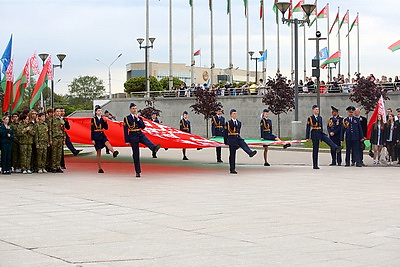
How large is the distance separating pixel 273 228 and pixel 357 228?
113cm

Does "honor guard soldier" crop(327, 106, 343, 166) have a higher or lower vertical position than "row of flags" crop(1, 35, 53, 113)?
lower

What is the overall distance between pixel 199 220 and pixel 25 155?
973 cm

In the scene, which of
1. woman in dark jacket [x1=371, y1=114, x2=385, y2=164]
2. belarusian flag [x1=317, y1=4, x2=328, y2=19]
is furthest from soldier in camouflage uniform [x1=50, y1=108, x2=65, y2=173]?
belarusian flag [x1=317, y1=4, x2=328, y2=19]

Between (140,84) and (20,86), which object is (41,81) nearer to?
(20,86)

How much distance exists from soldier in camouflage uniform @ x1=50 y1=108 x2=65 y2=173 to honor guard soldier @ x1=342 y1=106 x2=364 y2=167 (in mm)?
8886

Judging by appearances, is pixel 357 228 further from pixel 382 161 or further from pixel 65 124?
pixel 382 161

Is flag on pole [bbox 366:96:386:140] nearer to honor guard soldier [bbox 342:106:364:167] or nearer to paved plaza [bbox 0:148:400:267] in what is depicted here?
honor guard soldier [bbox 342:106:364:167]

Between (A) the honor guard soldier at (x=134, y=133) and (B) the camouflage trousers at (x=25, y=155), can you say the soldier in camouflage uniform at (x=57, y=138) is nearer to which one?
(B) the camouflage trousers at (x=25, y=155)

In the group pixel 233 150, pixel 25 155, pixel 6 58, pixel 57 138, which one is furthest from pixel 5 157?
pixel 233 150

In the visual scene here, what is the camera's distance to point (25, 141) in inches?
715

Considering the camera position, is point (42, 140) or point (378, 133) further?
point (378, 133)

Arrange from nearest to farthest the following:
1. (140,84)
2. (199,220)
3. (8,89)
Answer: (199,220) < (8,89) < (140,84)

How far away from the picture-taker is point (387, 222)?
9617mm

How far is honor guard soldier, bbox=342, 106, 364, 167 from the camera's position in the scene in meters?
21.3
